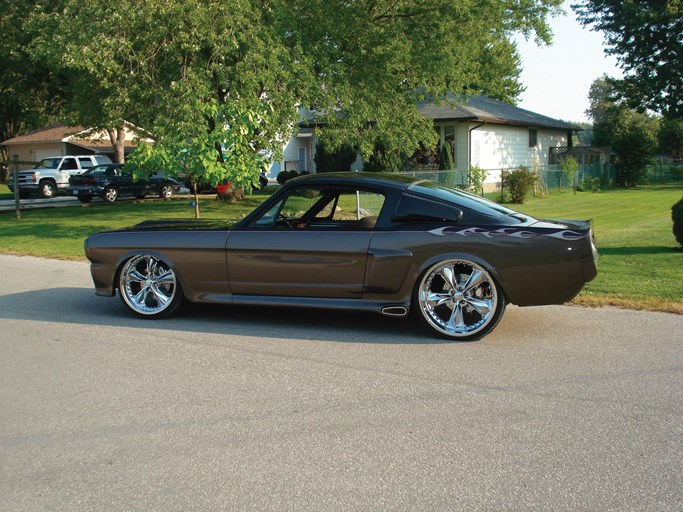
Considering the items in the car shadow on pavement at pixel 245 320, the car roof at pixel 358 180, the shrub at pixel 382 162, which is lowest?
the car shadow on pavement at pixel 245 320

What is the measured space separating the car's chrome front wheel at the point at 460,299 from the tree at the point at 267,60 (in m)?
7.32

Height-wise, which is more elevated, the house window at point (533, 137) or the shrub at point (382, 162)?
the house window at point (533, 137)

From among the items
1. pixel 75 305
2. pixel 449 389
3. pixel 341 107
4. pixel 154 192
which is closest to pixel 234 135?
pixel 75 305

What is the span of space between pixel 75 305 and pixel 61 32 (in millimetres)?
12225

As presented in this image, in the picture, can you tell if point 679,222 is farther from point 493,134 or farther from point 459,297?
point 493,134

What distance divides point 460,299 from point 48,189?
31256mm

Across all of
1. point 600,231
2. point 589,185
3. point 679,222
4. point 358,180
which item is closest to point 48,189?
point 589,185

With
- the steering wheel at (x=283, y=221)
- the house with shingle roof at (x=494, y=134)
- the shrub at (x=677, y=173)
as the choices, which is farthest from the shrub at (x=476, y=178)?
the shrub at (x=677, y=173)

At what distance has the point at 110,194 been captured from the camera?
28.4 m

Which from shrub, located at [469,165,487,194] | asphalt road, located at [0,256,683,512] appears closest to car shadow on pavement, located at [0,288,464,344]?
asphalt road, located at [0,256,683,512]

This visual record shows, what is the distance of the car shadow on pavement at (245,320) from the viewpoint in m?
6.35

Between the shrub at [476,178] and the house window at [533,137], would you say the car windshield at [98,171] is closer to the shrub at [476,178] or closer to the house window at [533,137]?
the shrub at [476,178]

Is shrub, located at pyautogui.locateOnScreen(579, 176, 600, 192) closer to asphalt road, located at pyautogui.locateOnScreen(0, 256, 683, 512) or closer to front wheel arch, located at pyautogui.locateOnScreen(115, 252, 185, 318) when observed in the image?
asphalt road, located at pyautogui.locateOnScreen(0, 256, 683, 512)

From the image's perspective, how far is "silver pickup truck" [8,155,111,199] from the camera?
107 ft
